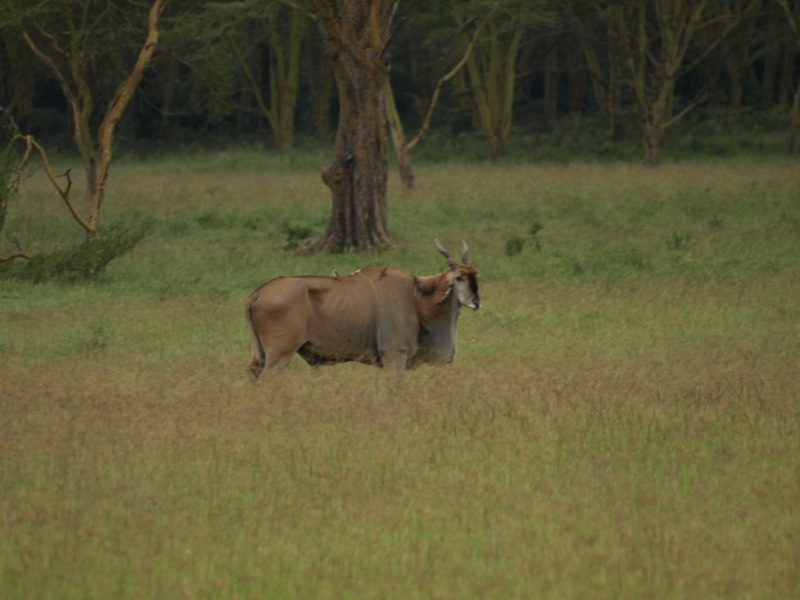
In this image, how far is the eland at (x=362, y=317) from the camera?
8711 millimetres

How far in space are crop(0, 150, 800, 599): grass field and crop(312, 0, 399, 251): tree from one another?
167 cm

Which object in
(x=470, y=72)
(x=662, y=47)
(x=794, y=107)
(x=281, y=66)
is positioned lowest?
(x=281, y=66)

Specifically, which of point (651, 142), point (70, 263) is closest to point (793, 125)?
point (651, 142)

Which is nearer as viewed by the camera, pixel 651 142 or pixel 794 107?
pixel 794 107

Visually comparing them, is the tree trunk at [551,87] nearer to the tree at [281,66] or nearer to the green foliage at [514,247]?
the tree at [281,66]

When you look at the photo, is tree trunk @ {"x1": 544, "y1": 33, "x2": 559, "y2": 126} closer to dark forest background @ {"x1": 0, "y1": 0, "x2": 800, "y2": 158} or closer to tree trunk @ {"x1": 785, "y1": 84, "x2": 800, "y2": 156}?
dark forest background @ {"x1": 0, "y1": 0, "x2": 800, "y2": 158}

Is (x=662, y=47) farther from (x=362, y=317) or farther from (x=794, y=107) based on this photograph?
(x=362, y=317)

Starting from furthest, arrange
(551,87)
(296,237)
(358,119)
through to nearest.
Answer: (551,87), (296,237), (358,119)

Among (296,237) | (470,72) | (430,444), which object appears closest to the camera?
(430,444)

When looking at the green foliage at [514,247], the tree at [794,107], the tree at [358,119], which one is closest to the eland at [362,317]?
the green foliage at [514,247]

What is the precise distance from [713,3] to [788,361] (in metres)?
24.8

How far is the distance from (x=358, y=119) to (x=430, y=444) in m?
10.0

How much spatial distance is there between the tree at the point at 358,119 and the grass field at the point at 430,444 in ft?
5.47

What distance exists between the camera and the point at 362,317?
8.94 m
